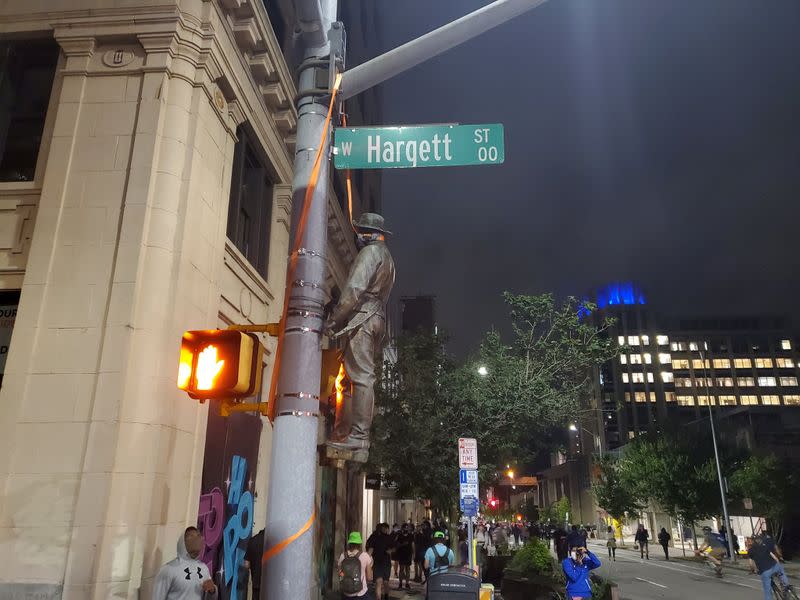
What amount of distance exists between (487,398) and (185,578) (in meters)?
14.4

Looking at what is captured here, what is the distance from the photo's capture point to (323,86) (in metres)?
4.37

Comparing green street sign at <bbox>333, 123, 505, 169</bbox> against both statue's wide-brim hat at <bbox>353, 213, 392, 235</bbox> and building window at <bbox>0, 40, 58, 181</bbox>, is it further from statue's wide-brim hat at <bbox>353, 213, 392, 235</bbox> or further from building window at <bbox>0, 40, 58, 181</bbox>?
building window at <bbox>0, 40, 58, 181</bbox>

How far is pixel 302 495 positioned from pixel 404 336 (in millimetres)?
18683

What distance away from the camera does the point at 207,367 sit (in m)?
3.55

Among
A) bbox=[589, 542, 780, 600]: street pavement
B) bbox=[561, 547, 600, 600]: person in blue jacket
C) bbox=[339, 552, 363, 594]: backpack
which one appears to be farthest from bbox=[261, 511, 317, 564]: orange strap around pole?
bbox=[589, 542, 780, 600]: street pavement

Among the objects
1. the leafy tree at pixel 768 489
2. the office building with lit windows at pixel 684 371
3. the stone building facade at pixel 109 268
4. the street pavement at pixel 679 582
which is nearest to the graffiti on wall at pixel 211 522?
the stone building facade at pixel 109 268

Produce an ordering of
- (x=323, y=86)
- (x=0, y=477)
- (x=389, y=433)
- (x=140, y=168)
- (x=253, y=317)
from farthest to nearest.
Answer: (x=389, y=433) → (x=253, y=317) → (x=140, y=168) → (x=0, y=477) → (x=323, y=86)

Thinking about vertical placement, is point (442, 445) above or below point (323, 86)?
below

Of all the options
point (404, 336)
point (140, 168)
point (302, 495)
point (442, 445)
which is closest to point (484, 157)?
point (302, 495)

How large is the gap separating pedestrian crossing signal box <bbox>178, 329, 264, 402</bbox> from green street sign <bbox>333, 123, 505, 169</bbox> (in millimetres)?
1723

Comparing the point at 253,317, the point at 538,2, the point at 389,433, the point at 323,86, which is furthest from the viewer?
the point at 389,433

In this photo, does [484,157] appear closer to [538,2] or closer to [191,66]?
[538,2]

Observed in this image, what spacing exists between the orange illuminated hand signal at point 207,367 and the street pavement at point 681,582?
13.2 metres

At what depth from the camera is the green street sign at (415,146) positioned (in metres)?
4.61
